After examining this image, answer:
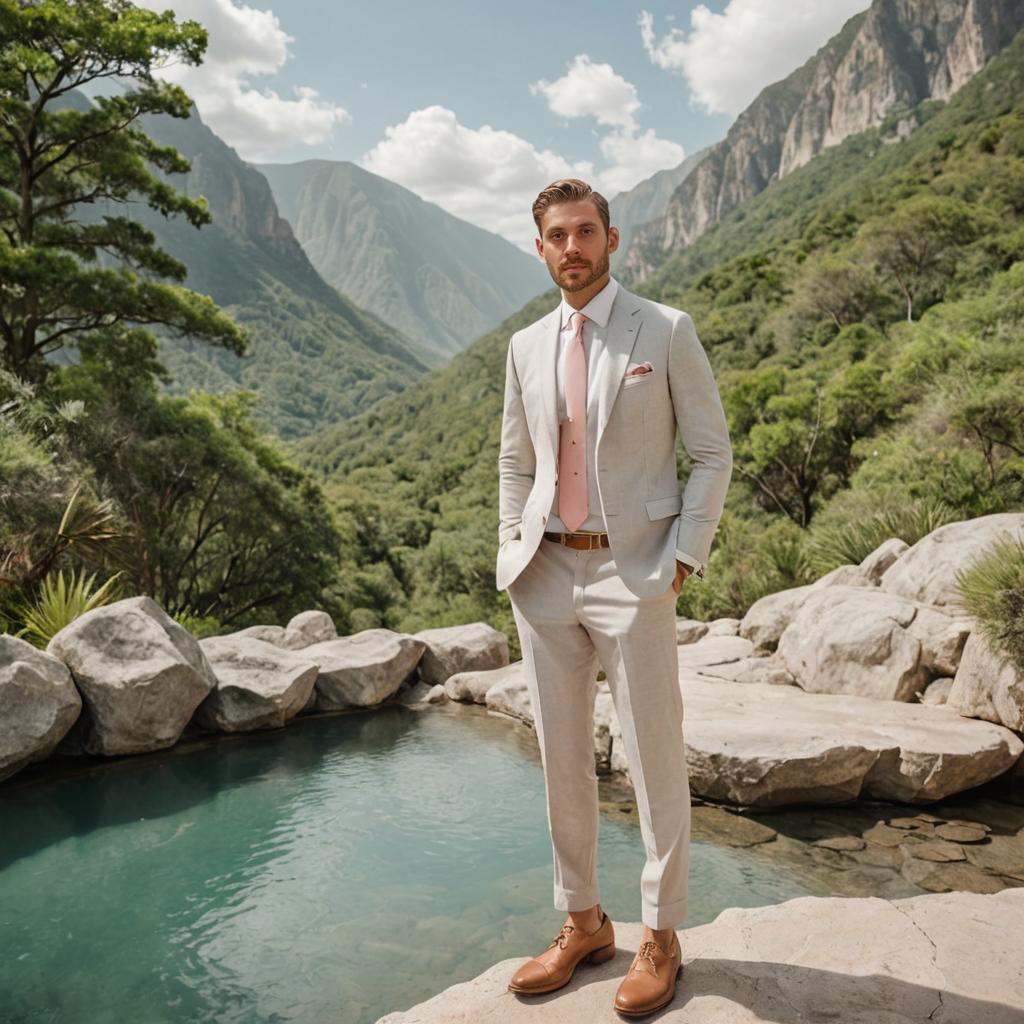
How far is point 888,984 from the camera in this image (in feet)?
7.18

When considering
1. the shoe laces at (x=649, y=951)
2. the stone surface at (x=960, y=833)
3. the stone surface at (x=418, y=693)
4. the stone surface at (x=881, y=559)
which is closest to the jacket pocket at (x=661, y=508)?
the shoe laces at (x=649, y=951)

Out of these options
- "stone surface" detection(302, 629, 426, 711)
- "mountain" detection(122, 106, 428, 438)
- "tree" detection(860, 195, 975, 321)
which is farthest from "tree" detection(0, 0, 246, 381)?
"mountain" detection(122, 106, 428, 438)

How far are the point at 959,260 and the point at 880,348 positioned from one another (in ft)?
33.8

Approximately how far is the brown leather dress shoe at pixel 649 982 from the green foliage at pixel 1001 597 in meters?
4.52

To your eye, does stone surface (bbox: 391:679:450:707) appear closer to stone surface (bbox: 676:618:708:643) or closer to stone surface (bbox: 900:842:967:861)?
stone surface (bbox: 676:618:708:643)

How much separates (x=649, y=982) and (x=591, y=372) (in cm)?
171

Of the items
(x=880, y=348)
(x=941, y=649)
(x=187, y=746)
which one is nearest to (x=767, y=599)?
(x=941, y=649)

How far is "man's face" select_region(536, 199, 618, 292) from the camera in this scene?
2.21 meters

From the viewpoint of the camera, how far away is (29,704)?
607cm

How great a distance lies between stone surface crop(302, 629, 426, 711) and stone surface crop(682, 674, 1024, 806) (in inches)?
174

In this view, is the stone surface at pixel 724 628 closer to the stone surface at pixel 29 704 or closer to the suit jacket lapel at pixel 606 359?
the stone surface at pixel 29 704

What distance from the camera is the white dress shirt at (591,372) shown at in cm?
219

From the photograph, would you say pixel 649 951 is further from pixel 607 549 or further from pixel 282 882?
pixel 282 882


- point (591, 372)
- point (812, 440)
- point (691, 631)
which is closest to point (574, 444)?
point (591, 372)
